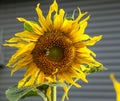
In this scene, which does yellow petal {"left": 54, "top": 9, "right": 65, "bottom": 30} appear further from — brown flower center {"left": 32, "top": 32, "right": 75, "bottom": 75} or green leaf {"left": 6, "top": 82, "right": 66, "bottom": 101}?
green leaf {"left": 6, "top": 82, "right": 66, "bottom": 101}

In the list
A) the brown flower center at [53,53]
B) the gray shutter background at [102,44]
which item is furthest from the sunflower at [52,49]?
the gray shutter background at [102,44]

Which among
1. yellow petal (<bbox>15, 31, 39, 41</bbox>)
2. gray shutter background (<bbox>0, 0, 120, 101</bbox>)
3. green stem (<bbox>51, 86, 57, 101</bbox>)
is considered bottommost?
green stem (<bbox>51, 86, 57, 101</bbox>)

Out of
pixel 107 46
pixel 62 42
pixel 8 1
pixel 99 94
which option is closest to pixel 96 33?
pixel 107 46

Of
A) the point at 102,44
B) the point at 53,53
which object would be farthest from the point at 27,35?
the point at 102,44

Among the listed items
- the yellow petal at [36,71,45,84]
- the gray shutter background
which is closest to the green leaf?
the yellow petal at [36,71,45,84]

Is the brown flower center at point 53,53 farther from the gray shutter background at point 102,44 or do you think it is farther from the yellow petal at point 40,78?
the gray shutter background at point 102,44

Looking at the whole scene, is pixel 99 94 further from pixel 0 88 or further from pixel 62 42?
pixel 62 42

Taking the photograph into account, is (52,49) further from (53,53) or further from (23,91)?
(23,91)

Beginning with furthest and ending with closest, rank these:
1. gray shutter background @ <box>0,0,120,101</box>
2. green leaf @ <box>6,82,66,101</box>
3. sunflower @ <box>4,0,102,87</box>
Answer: gray shutter background @ <box>0,0,120,101</box> < sunflower @ <box>4,0,102,87</box> < green leaf @ <box>6,82,66,101</box>
